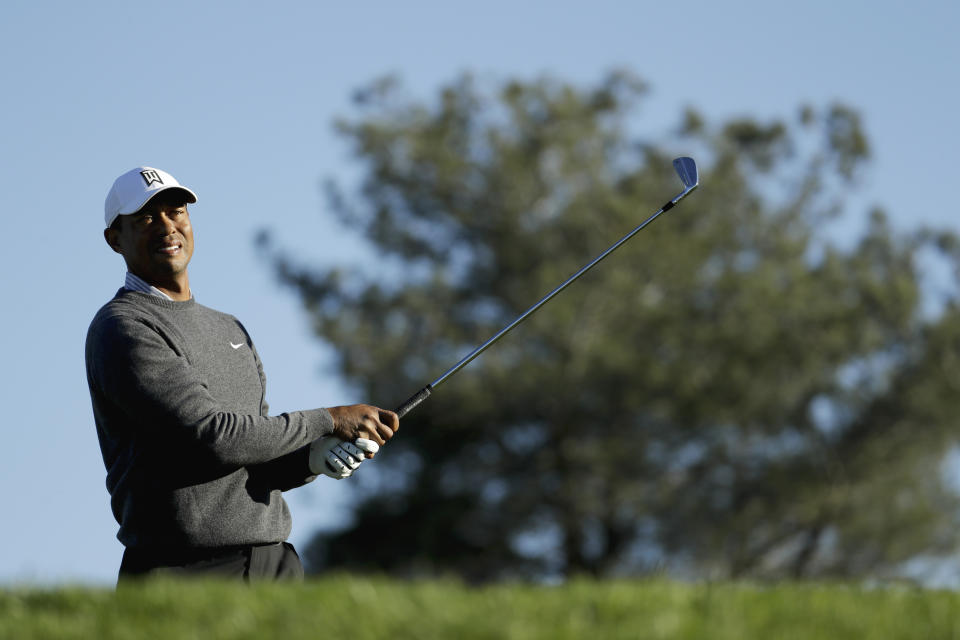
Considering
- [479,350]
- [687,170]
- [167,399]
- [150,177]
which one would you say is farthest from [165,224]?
[687,170]

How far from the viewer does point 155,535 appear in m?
4.21

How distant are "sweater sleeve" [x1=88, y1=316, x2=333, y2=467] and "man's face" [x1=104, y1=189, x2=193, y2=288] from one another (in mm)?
325

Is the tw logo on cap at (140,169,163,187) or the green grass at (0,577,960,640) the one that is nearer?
the green grass at (0,577,960,640)

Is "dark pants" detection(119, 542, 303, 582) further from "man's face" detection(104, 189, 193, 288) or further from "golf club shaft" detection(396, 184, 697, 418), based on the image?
"man's face" detection(104, 189, 193, 288)

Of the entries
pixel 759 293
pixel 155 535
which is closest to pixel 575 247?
pixel 759 293

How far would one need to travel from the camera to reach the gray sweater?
414 centimetres

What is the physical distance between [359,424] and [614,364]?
15549 mm

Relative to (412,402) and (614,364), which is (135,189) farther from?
(614,364)

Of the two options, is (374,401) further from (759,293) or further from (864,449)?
(864,449)

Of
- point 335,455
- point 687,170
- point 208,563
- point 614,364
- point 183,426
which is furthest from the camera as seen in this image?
point 614,364

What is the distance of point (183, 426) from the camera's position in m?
4.11

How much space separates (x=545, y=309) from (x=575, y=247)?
1686 mm

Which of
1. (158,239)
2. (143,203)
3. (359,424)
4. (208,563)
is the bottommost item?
(208,563)

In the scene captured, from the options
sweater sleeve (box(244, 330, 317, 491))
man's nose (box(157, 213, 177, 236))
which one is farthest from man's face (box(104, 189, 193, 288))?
sweater sleeve (box(244, 330, 317, 491))
